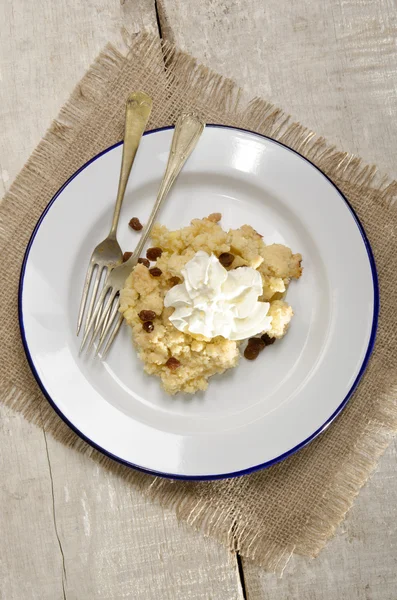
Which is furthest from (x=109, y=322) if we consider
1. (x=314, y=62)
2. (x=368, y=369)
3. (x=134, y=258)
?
(x=314, y=62)

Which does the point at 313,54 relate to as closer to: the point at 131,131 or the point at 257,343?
the point at 131,131

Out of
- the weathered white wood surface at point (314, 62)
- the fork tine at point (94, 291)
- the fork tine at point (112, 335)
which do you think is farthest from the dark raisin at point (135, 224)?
the weathered white wood surface at point (314, 62)

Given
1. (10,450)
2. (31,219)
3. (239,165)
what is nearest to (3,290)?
(31,219)

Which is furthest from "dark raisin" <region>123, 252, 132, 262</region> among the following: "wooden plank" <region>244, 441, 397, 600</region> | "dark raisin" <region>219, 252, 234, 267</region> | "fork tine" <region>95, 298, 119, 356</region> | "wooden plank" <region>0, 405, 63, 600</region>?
"wooden plank" <region>244, 441, 397, 600</region>

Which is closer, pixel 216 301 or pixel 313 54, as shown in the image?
pixel 216 301

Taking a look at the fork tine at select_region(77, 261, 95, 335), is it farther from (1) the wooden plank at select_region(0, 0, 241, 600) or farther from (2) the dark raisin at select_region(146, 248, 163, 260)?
(1) the wooden plank at select_region(0, 0, 241, 600)

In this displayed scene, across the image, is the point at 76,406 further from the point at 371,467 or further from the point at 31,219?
the point at 371,467
